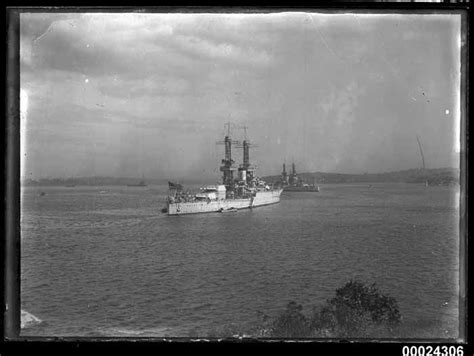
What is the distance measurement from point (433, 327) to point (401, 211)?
71 centimetres

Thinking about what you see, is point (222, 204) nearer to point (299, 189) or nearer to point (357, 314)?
point (299, 189)

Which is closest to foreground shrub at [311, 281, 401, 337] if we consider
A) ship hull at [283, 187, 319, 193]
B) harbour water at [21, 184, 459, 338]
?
harbour water at [21, 184, 459, 338]

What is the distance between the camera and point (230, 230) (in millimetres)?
2973

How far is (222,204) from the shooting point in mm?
3098

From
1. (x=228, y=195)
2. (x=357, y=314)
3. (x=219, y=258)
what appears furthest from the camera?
(x=228, y=195)

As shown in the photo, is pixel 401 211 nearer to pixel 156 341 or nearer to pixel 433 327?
pixel 433 327

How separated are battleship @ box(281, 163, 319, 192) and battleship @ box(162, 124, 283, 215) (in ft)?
0.17

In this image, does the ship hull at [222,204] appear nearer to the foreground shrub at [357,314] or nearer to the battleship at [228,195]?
the battleship at [228,195]

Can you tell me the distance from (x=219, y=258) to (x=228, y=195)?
446mm

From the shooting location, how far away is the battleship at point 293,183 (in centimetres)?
292

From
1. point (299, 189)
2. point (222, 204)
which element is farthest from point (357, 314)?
point (222, 204)

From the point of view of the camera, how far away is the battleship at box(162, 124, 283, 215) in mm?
2996

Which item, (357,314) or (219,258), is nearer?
Answer: (357,314)
